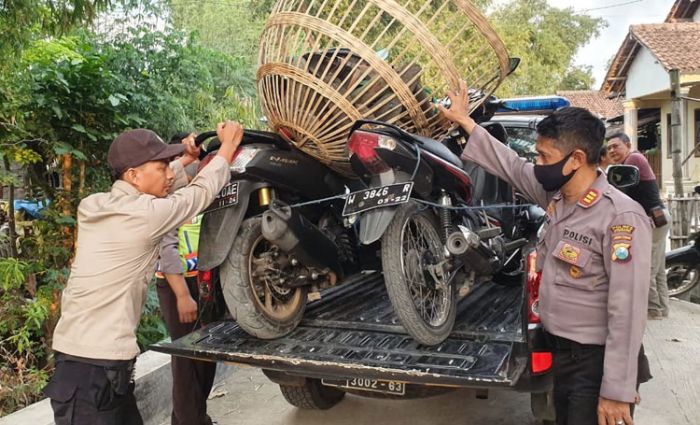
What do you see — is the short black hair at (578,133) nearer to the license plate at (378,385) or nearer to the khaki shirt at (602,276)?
the khaki shirt at (602,276)

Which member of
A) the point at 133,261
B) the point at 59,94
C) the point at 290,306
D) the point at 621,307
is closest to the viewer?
the point at 621,307

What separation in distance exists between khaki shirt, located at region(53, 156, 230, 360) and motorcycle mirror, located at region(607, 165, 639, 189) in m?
2.25

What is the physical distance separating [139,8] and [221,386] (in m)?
3.34

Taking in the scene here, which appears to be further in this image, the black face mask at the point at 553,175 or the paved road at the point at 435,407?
the paved road at the point at 435,407

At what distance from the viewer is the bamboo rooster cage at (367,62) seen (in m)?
2.64

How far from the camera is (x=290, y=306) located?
11.1 ft

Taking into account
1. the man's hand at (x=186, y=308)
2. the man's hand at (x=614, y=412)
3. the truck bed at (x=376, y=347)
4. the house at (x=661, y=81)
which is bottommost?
the man's hand at (x=614, y=412)

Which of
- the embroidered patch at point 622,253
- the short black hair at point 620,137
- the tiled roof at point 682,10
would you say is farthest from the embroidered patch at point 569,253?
the tiled roof at point 682,10

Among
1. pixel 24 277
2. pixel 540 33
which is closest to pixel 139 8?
pixel 24 277

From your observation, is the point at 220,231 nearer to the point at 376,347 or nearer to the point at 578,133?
the point at 376,347

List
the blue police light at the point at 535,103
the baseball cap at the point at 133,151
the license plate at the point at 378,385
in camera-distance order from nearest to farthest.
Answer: the baseball cap at the point at 133,151
the license plate at the point at 378,385
the blue police light at the point at 535,103

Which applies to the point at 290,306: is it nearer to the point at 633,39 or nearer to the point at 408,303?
the point at 408,303

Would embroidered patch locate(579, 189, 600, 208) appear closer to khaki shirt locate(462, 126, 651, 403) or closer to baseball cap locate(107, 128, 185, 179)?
khaki shirt locate(462, 126, 651, 403)

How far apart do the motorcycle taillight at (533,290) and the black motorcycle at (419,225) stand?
1.21 ft
